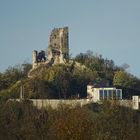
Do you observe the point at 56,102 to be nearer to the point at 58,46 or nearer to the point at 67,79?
the point at 67,79

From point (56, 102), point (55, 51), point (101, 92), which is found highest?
point (55, 51)

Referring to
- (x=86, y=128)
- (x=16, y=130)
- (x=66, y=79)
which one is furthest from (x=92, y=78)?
(x=86, y=128)

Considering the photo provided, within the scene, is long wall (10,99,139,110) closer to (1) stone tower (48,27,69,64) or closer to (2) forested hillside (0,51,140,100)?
(2) forested hillside (0,51,140,100)

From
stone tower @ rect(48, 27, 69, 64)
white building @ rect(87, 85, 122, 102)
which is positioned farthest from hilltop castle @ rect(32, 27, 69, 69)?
white building @ rect(87, 85, 122, 102)

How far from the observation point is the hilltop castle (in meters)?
76.0

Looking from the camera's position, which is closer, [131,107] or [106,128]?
[106,128]

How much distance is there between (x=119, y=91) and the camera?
212ft

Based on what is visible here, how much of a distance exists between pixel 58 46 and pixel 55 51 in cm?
95

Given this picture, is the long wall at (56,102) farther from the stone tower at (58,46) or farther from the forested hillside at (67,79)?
the stone tower at (58,46)

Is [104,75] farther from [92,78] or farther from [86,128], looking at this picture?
[86,128]

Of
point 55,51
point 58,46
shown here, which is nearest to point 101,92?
point 55,51

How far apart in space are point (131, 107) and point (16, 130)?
1900 centimetres

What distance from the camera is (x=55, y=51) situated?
7688cm

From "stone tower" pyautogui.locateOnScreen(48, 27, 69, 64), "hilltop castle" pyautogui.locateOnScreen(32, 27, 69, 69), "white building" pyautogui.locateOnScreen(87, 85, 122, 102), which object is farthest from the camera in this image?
"hilltop castle" pyautogui.locateOnScreen(32, 27, 69, 69)
